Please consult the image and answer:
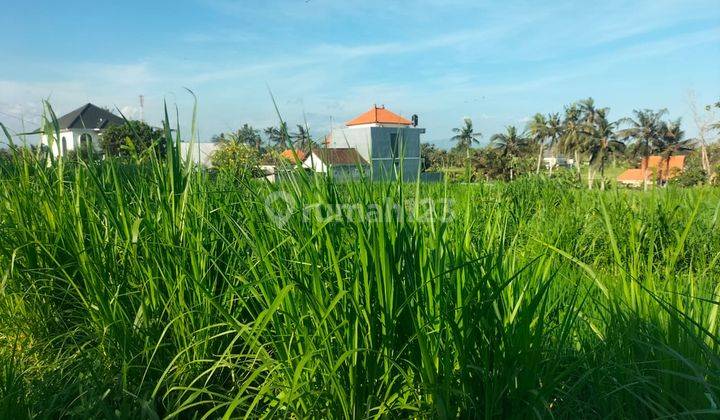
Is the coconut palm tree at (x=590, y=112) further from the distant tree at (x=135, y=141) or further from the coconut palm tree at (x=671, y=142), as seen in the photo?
the distant tree at (x=135, y=141)

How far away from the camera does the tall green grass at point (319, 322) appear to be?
1.33 meters

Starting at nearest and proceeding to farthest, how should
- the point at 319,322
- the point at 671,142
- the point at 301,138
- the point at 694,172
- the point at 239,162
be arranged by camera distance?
the point at 319,322 → the point at 301,138 → the point at 239,162 → the point at 694,172 → the point at 671,142

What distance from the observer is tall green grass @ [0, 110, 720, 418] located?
1328 mm

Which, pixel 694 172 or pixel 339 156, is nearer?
pixel 339 156

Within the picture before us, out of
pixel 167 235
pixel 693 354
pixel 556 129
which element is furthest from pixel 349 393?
pixel 556 129

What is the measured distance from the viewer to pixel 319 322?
4.43ft

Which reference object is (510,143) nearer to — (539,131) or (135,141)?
(539,131)

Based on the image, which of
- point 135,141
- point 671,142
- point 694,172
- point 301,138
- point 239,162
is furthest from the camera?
point 671,142

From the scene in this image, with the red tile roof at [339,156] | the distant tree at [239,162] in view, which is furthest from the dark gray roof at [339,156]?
the distant tree at [239,162]

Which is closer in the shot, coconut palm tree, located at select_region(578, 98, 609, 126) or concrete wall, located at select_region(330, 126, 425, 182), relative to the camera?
concrete wall, located at select_region(330, 126, 425, 182)

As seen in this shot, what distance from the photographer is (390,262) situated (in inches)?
52.1

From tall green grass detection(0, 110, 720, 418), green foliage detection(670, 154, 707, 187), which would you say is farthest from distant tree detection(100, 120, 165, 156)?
green foliage detection(670, 154, 707, 187)
